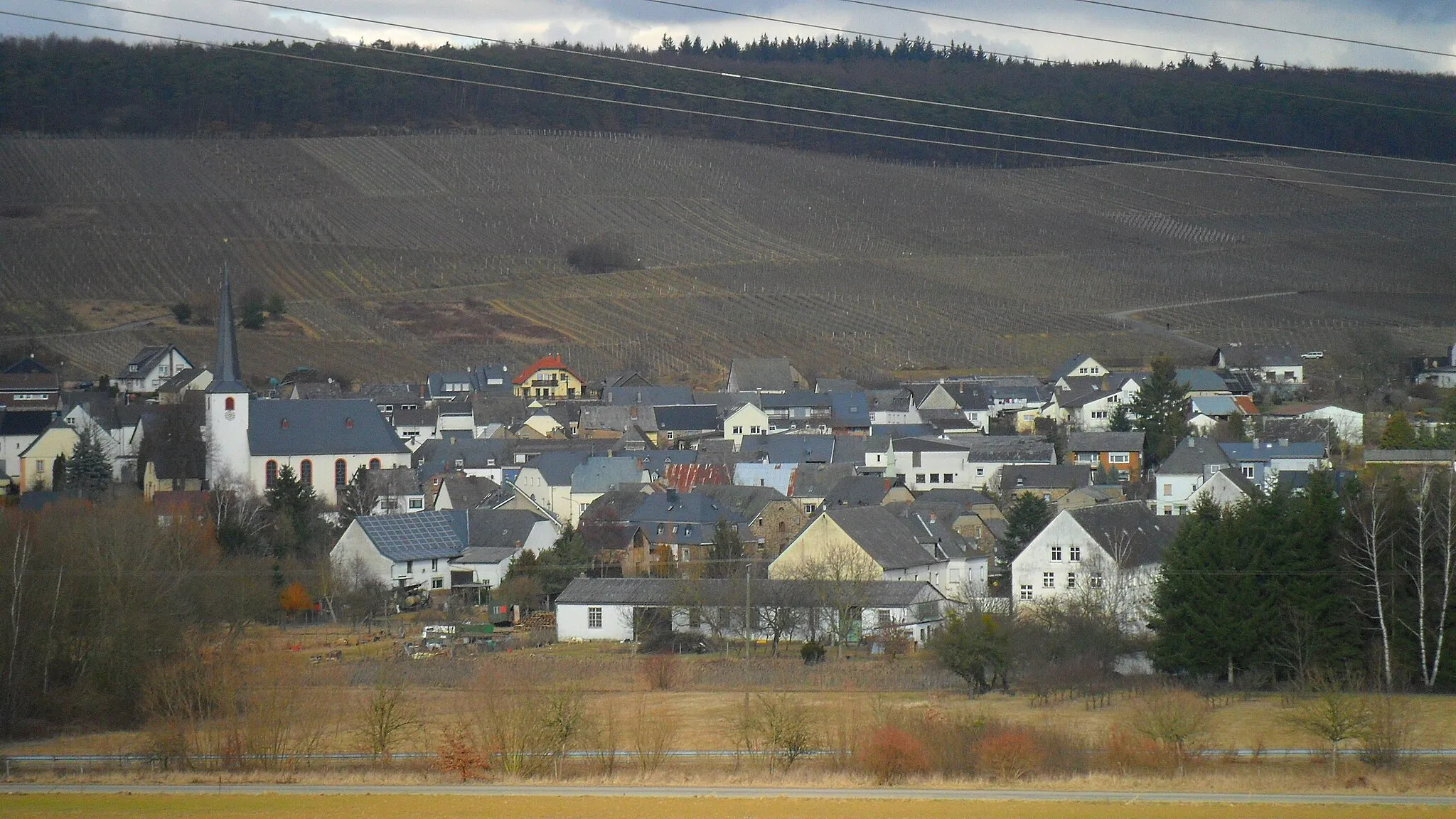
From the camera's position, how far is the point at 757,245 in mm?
115375

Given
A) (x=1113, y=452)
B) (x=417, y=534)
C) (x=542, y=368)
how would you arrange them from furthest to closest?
(x=542, y=368), (x=1113, y=452), (x=417, y=534)

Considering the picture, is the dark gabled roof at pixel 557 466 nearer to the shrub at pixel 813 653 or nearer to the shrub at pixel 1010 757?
the shrub at pixel 813 653

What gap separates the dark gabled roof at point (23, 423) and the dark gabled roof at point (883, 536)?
106 feet

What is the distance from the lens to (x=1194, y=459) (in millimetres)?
47031

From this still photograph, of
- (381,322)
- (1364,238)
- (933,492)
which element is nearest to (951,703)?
(933,492)

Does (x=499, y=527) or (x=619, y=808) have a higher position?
(x=499, y=527)

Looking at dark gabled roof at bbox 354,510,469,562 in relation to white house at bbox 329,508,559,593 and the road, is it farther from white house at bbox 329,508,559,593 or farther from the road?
the road

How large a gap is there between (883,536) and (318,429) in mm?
26156

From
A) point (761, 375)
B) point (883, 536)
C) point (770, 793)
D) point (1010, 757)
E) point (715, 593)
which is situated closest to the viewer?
point (770, 793)

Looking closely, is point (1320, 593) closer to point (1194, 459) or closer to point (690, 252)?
point (1194, 459)

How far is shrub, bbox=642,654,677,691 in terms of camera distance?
30062 mm

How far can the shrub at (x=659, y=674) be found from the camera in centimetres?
3006

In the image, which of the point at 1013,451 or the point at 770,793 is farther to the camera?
the point at 1013,451

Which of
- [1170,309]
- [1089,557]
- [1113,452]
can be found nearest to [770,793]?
[1089,557]
